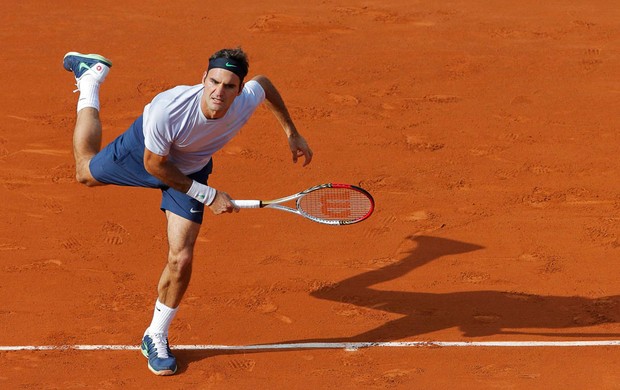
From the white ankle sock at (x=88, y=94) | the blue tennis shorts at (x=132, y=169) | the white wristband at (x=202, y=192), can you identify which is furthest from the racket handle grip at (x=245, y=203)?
the white ankle sock at (x=88, y=94)

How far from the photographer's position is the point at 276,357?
28.7 ft

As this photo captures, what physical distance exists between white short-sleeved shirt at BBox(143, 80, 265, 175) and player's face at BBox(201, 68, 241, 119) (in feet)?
0.30

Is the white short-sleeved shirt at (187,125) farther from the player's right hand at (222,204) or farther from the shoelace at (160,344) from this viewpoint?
the shoelace at (160,344)

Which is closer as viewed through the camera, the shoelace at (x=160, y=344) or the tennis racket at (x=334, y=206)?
the shoelace at (x=160, y=344)

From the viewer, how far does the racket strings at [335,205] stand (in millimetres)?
8773

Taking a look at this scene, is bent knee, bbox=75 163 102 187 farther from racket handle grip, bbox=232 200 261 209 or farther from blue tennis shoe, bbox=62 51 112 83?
racket handle grip, bbox=232 200 261 209

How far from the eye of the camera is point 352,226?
10648mm

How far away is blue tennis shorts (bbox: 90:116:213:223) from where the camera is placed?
843cm

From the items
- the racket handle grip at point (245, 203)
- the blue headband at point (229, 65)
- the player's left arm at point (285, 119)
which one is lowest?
the racket handle grip at point (245, 203)

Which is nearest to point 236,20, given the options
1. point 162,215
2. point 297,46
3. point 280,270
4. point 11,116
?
point 297,46

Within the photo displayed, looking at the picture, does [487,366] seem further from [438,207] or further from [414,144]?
[414,144]

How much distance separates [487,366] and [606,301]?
148 centimetres

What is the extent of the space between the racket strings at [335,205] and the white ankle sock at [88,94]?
2179 mm

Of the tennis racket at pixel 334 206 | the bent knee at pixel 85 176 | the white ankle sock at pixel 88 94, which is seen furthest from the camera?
the white ankle sock at pixel 88 94
